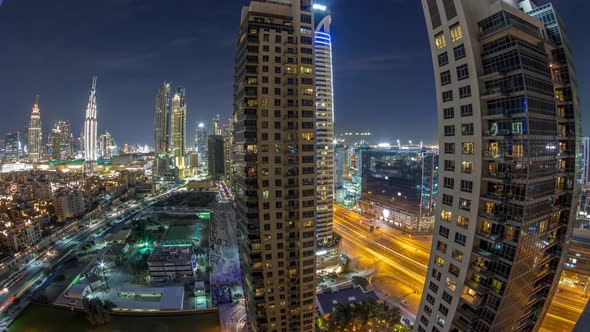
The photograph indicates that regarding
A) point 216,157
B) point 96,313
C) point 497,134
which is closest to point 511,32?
point 497,134

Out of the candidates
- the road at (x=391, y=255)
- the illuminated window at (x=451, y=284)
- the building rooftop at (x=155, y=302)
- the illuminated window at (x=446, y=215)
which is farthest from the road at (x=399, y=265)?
the building rooftop at (x=155, y=302)

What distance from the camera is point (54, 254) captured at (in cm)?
6353

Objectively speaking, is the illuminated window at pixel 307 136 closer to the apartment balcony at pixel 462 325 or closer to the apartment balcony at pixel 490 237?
the apartment balcony at pixel 490 237

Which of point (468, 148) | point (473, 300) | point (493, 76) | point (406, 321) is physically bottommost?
point (406, 321)

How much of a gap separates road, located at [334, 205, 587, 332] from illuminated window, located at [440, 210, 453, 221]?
102 feet

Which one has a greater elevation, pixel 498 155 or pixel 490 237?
pixel 498 155

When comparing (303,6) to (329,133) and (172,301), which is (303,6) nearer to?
(329,133)

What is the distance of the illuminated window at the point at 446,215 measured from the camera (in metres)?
17.2

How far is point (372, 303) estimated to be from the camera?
98.7 feet

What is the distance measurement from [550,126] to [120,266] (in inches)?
2938

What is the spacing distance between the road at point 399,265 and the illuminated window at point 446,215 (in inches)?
1219

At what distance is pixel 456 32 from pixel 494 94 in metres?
4.25

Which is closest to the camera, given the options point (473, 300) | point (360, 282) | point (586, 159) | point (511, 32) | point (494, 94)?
point (511, 32)

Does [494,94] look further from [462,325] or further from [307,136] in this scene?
[462,325]
